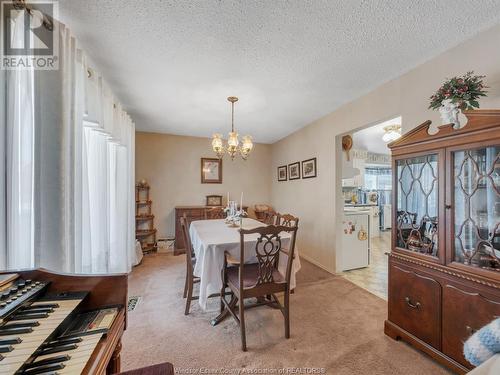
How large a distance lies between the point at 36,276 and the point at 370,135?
4868mm

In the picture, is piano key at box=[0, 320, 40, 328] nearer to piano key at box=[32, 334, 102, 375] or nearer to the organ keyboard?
the organ keyboard

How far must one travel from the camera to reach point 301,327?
1938 mm

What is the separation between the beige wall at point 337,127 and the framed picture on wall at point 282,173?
0.48ft

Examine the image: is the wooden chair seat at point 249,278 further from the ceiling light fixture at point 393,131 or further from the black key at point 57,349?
the ceiling light fixture at point 393,131

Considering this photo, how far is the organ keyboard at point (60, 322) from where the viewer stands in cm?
64

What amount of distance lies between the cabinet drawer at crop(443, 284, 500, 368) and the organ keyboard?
1970 millimetres

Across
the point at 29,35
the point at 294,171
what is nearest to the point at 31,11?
the point at 29,35

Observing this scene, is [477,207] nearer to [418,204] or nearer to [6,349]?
[418,204]

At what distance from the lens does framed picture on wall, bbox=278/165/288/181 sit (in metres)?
4.69

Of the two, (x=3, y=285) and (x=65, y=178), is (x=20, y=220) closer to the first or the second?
(x=65, y=178)

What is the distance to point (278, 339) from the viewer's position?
5.86 feet

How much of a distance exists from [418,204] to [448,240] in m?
0.36

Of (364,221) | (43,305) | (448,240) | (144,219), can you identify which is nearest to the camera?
Result: (43,305)

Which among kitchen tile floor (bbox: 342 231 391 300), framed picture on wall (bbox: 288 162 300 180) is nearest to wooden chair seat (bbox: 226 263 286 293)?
kitchen tile floor (bbox: 342 231 391 300)
